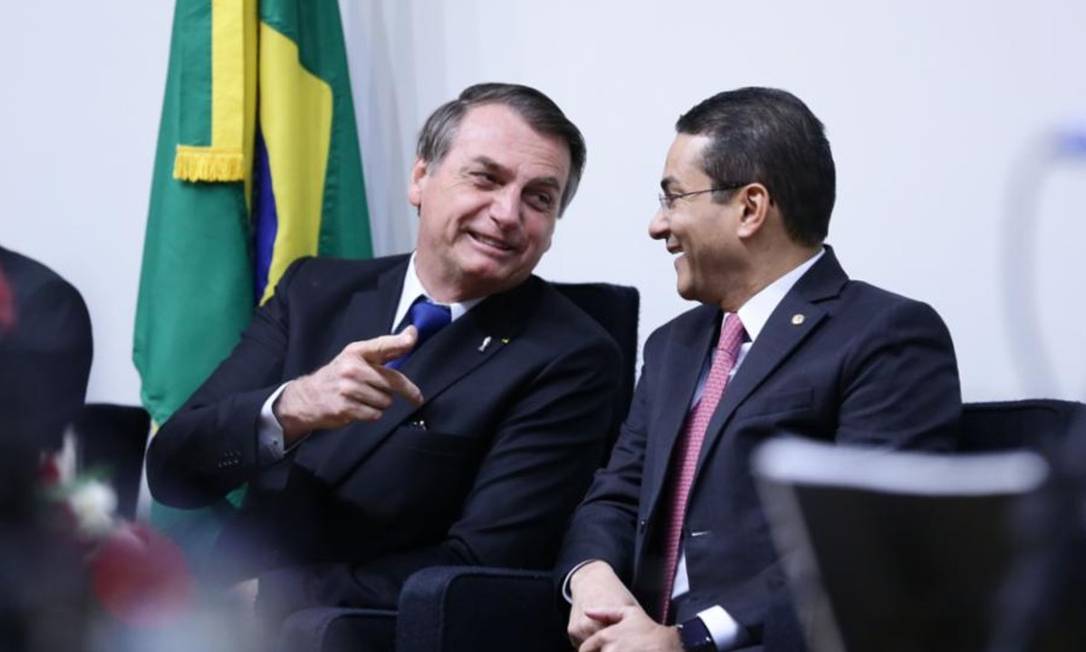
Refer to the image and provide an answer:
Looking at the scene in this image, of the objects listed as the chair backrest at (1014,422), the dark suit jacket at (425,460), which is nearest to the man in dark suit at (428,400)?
the dark suit jacket at (425,460)

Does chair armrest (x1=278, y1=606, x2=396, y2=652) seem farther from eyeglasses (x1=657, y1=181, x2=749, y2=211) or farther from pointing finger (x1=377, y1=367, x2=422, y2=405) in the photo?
eyeglasses (x1=657, y1=181, x2=749, y2=211)

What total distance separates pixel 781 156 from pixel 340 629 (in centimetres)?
105

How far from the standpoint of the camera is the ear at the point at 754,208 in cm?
278

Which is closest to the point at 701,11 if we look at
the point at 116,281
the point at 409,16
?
the point at 409,16

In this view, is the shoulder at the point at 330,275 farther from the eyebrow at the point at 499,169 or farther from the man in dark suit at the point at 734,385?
the man in dark suit at the point at 734,385

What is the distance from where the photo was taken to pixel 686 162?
9.38 ft

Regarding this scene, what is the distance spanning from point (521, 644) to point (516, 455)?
40 centimetres

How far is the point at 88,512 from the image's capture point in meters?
1.04

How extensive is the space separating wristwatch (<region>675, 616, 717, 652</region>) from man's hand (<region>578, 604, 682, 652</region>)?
11 millimetres

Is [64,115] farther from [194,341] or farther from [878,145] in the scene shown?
[878,145]

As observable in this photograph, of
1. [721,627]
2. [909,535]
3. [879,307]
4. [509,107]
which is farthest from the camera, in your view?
[509,107]

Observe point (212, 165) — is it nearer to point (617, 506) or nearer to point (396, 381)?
point (396, 381)

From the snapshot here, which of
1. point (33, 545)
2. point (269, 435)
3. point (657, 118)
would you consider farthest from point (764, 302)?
point (33, 545)

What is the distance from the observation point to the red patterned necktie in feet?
8.96
